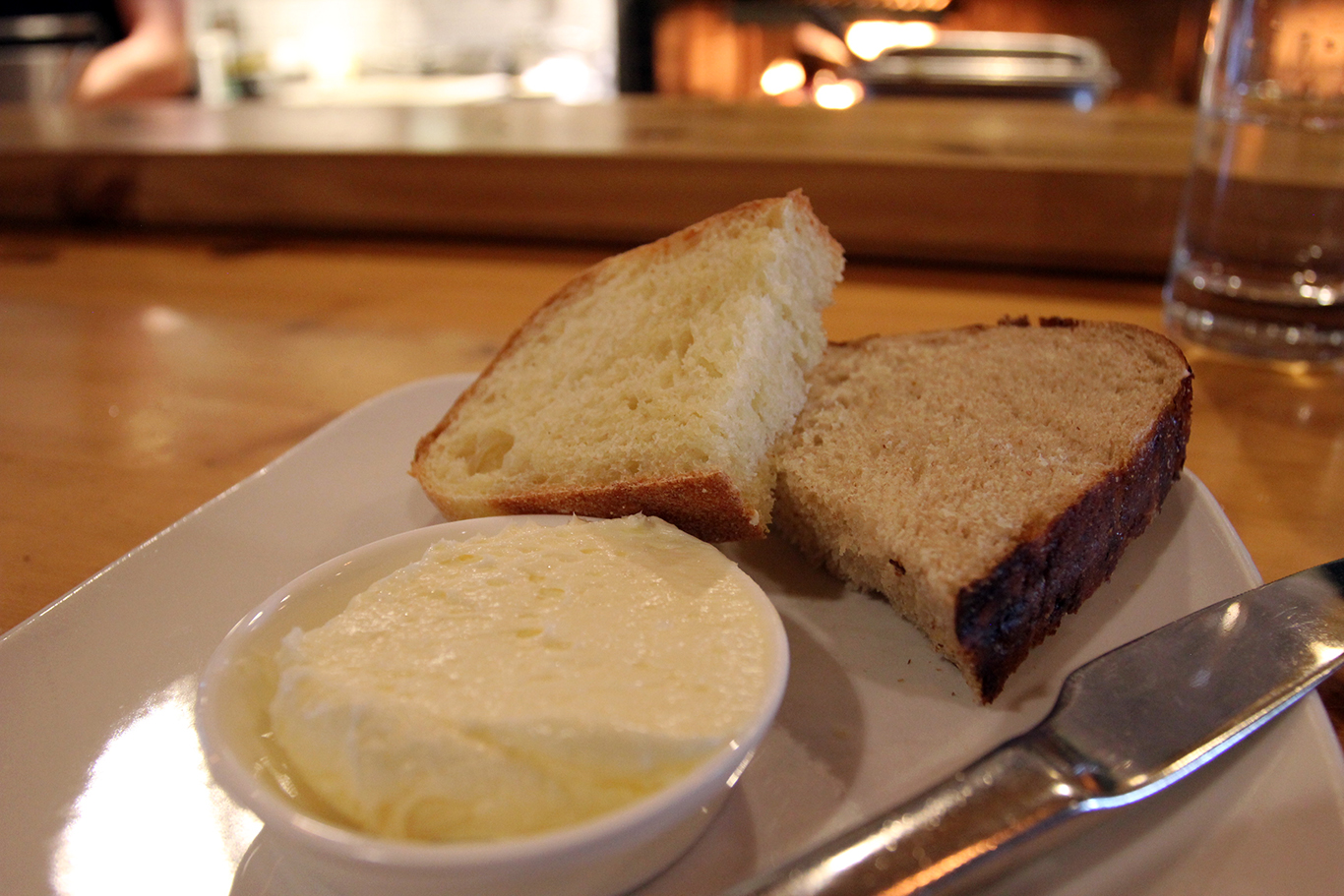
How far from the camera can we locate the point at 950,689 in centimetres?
108

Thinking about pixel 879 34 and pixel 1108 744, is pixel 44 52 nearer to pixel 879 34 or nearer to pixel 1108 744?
pixel 879 34

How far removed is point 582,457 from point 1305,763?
906mm

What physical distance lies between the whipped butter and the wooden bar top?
1.84m

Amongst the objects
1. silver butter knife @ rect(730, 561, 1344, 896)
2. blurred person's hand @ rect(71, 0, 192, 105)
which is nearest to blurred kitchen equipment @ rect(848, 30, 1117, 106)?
silver butter knife @ rect(730, 561, 1344, 896)

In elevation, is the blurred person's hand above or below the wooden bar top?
above

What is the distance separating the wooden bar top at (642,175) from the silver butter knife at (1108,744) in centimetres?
168

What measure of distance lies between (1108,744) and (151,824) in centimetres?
97

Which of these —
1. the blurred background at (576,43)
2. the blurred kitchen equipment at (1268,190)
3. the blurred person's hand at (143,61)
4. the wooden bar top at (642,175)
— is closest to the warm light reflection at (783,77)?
the blurred background at (576,43)

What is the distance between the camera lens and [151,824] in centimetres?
89

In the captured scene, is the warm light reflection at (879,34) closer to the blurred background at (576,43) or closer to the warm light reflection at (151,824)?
the blurred background at (576,43)

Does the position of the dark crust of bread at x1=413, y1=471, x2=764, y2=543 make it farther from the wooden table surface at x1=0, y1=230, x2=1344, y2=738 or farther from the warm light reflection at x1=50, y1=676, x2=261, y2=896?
the wooden table surface at x1=0, y1=230, x2=1344, y2=738

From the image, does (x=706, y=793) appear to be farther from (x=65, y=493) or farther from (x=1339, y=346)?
(x=1339, y=346)

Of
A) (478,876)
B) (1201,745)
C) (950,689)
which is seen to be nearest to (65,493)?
(478,876)

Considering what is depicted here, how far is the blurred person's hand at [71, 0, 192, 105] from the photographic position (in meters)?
6.33
